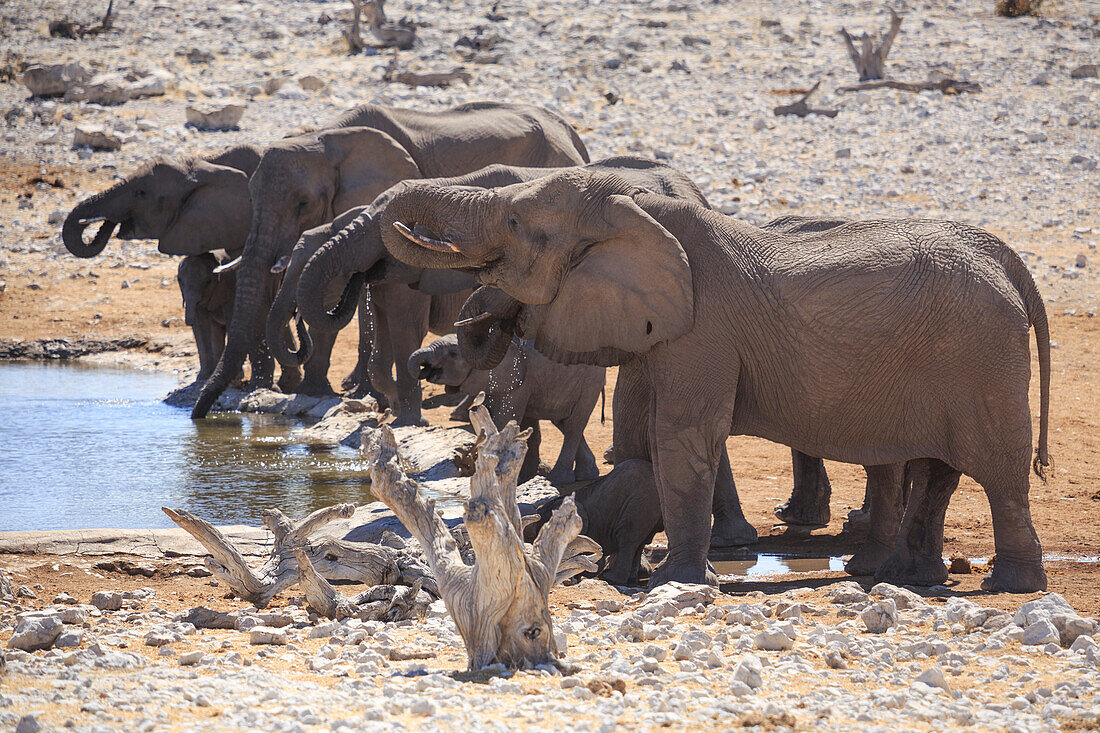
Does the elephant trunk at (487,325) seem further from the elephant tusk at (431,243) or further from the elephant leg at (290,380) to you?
the elephant leg at (290,380)

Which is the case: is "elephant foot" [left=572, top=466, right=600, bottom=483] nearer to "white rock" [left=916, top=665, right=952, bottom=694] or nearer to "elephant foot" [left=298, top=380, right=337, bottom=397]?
"elephant foot" [left=298, top=380, right=337, bottom=397]

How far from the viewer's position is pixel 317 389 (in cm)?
1325

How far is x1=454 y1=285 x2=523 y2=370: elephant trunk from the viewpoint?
7465 mm

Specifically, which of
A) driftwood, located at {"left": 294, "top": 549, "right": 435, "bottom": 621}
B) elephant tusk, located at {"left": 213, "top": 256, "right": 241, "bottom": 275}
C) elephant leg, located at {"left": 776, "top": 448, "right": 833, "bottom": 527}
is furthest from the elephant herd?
elephant tusk, located at {"left": 213, "top": 256, "right": 241, "bottom": 275}

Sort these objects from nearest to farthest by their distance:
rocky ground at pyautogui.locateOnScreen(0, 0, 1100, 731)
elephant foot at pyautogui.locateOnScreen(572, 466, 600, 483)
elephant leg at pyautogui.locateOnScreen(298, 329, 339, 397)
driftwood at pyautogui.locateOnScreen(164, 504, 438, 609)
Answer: rocky ground at pyautogui.locateOnScreen(0, 0, 1100, 731) < driftwood at pyautogui.locateOnScreen(164, 504, 438, 609) < elephant foot at pyautogui.locateOnScreen(572, 466, 600, 483) < elephant leg at pyautogui.locateOnScreen(298, 329, 339, 397)

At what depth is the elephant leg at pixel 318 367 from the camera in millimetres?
13086

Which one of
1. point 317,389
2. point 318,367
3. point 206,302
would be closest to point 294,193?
point 318,367

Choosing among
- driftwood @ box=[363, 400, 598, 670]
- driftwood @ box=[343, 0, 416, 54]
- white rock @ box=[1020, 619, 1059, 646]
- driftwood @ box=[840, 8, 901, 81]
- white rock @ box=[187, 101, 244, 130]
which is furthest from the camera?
driftwood @ box=[343, 0, 416, 54]

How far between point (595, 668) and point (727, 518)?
11.0 ft

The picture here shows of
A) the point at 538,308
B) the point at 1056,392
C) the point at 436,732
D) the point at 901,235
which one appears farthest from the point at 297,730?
the point at 1056,392

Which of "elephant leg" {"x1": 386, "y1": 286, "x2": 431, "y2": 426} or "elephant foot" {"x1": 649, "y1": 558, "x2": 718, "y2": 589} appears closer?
"elephant foot" {"x1": 649, "y1": 558, "x2": 718, "y2": 589}

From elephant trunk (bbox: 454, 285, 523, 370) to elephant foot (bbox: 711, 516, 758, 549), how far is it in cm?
177

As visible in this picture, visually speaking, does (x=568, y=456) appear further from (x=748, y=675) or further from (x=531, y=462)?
(x=748, y=675)

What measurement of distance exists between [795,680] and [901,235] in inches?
115
